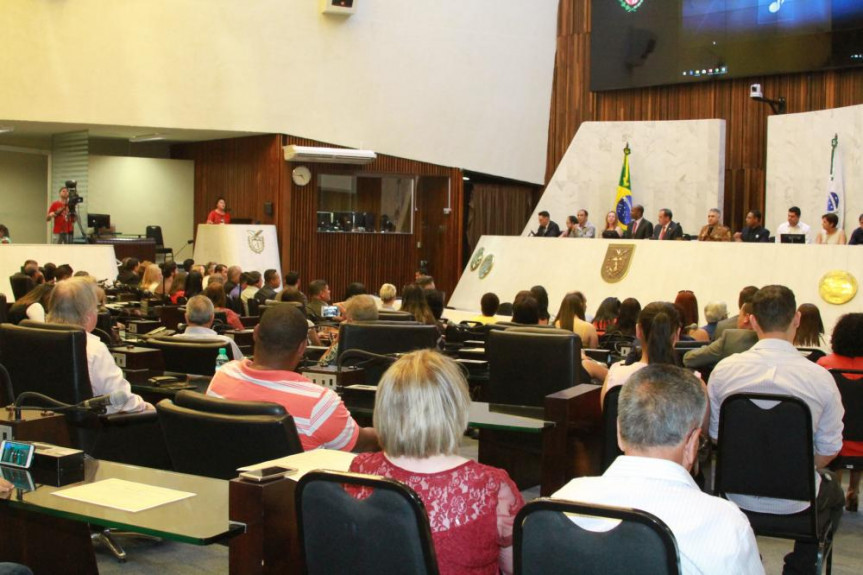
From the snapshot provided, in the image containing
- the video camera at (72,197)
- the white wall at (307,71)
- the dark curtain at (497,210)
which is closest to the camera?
the video camera at (72,197)

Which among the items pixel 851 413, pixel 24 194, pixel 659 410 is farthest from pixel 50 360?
pixel 24 194

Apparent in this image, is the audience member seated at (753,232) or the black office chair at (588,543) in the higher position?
the audience member seated at (753,232)

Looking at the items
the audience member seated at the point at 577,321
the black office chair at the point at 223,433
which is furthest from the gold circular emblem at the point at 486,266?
the black office chair at the point at 223,433

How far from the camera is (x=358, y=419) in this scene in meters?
4.70

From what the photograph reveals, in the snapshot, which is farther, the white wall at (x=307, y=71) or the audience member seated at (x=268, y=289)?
the white wall at (x=307, y=71)

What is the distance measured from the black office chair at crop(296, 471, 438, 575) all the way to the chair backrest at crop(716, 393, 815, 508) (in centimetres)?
195

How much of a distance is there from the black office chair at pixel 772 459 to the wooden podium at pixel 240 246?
1224cm

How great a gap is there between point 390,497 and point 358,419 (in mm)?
2692

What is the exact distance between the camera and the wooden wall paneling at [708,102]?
47.4ft

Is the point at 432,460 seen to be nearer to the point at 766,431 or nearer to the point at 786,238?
the point at 766,431

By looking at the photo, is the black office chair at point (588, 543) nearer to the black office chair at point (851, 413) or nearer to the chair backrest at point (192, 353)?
the black office chair at point (851, 413)

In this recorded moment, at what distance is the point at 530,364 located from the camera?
205 inches

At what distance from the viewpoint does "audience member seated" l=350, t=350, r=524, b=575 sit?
224 cm

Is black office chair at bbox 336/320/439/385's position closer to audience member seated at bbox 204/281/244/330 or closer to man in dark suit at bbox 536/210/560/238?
audience member seated at bbox 204/281/244/330
